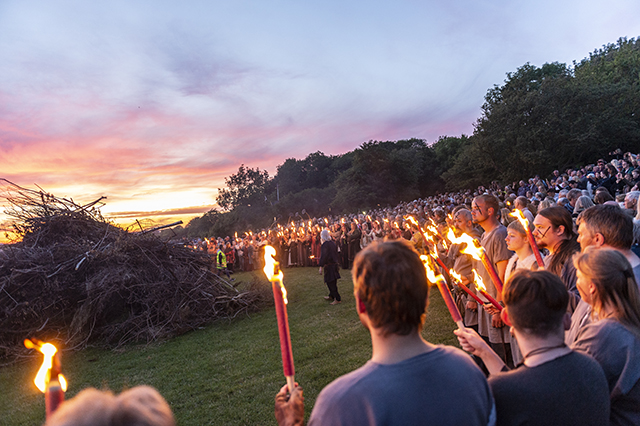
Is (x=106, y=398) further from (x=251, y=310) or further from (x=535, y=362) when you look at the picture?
(x=251, y=310)

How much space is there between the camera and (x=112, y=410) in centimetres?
104

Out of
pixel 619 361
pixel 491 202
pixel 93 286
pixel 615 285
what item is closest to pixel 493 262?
pixel 491 202

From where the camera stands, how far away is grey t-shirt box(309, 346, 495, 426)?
4.38ft

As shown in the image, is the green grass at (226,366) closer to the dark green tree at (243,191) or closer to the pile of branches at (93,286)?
the pile of branches at (93,286)

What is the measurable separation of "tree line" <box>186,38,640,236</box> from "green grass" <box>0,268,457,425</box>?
82.1 ft

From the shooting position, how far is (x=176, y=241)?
40.9 feet

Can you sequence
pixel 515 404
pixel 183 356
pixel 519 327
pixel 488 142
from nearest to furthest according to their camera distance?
pixel 515 404
pixel 519 327
pixel 183 356
pixel 488 142

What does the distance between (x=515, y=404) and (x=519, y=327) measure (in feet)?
1.19

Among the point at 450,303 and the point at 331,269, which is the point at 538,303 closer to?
the point at 450,303

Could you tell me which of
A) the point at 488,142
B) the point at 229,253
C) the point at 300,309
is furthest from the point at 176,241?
the point at 488,142

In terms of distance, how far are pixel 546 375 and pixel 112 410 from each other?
5.74ft

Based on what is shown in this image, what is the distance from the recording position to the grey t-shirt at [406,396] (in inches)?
52.6

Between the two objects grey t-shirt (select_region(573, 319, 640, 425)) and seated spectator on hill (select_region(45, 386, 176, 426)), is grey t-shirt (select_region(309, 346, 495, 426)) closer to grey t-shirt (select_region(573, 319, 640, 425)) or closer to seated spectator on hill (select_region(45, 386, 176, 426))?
seated spectator on hill (select_region(45, 386, 176, 426))

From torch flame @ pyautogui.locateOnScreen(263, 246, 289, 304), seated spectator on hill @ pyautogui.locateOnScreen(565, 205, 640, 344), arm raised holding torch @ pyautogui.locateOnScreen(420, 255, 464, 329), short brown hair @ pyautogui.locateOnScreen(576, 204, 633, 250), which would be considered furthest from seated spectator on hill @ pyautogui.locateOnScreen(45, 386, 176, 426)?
short brown hair @ pyautogui.locateOnScreen(576, 204, 633, 250)
